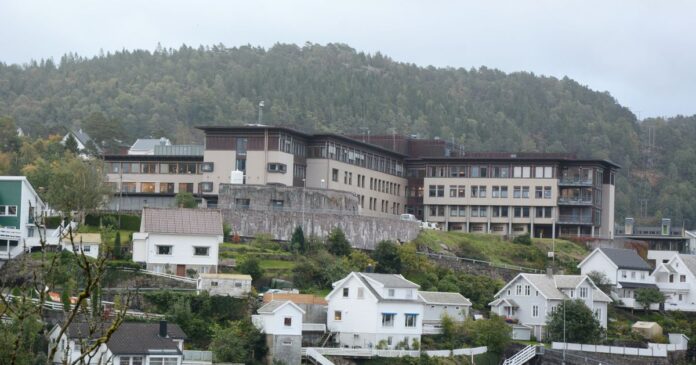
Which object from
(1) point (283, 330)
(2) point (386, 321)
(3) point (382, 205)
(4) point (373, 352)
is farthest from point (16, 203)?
(3) point (382, 205)

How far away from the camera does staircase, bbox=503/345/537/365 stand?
202 ft

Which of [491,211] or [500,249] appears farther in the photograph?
[491,211]

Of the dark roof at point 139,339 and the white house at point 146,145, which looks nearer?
the dark roof at point 139,339

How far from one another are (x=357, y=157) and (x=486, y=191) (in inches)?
468

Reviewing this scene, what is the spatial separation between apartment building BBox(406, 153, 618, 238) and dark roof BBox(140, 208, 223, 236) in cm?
3521

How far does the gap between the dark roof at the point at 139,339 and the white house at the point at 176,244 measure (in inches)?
534

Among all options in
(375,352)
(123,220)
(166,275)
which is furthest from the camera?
(123,220)

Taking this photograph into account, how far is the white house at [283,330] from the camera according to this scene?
5534cm

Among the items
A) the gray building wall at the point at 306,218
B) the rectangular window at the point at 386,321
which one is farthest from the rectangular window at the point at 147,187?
the rectangular window at the point at 386,321

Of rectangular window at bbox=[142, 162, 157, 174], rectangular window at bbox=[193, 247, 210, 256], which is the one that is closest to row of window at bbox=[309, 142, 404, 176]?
rectangular window at bbox=[142, 162, 157, 174]

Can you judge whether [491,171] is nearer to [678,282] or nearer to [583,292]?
[678,282]

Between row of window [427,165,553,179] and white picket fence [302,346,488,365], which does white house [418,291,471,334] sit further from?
row of window [427,165,553,179]

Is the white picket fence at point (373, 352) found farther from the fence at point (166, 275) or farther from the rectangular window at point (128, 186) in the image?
the rectangular window at point (128, 186)

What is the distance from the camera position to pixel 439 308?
217 feet
